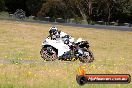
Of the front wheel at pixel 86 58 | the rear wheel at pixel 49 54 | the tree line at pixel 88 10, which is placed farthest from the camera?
the tree line at pixel 88 10

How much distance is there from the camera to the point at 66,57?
19.2m

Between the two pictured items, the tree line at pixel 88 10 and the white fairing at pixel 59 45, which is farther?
the tree line at pixel 88 10

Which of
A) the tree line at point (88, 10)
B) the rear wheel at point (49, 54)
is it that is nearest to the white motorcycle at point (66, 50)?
the rear wheel at point (49, 54)

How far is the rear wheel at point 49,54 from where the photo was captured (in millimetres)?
19344

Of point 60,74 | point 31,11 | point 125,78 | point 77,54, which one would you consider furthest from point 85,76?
point 31,11

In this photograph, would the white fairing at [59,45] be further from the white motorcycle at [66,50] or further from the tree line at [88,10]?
the tree line at [88,10]

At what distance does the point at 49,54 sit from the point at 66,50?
0.83m

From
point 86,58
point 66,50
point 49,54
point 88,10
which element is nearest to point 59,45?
point 66,50

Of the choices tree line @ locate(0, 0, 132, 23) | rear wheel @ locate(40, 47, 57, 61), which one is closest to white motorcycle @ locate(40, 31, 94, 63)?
rear wheel @ locate(40, 47, 57, 61)

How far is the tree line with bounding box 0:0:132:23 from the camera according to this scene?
3150 inches

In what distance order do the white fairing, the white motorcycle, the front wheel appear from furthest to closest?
the white fairing
the white motorcycle
the front wheel

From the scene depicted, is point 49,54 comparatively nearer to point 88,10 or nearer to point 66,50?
point 66,50

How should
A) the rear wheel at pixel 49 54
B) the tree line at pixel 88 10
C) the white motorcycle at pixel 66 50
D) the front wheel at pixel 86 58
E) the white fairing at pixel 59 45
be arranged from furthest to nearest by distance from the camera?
the tree line at pixel 88 10
the white fairing at pixel 59 45
the rear wheel at pixel 49 54
the white motorcycle at pixel 66 50
the front wheel at pixel 86 58

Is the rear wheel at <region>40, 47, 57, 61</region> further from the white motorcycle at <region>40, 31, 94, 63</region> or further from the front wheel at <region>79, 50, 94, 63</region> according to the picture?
the front wheel at <region>79, 50, 94, 63</region>
